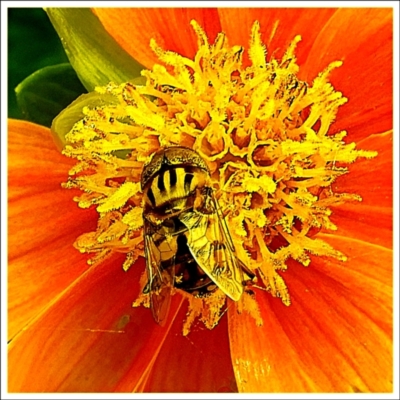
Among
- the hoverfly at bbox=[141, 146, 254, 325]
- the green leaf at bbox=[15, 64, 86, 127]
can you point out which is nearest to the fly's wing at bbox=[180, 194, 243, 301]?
the hoverfly at bbox=[141, 146, 254, 325]

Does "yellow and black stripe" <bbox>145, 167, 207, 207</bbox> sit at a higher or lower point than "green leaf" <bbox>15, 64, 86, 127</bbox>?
lower

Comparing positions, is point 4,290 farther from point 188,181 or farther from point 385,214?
point 385,214

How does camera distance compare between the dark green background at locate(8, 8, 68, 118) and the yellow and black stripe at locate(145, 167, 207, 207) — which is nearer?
the yellow and black stripe at locate(145, 167, 207, 207)

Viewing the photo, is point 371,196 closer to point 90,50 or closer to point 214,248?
point 214,248

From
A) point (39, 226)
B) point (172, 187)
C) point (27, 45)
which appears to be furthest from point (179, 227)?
point (27, 45)

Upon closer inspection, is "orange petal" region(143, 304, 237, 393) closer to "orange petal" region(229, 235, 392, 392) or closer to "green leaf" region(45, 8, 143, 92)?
"orange petal" region(229, 235, 392, 392)
